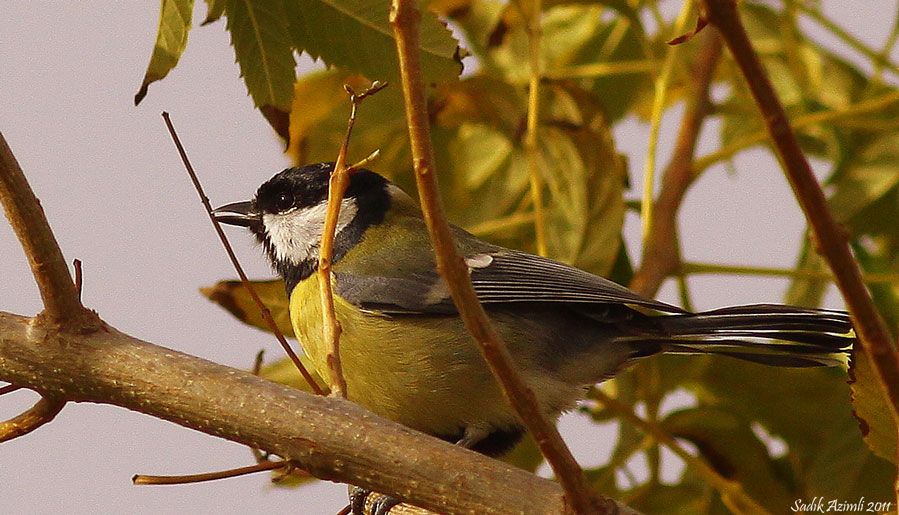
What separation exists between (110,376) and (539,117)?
1.40m

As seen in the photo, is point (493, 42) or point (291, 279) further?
point (493, 42)

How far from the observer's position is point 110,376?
1505 mm

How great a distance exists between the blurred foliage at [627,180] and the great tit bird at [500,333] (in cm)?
19

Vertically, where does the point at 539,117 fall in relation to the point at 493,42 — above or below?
below

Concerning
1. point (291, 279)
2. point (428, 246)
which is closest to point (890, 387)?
point (428, 246)

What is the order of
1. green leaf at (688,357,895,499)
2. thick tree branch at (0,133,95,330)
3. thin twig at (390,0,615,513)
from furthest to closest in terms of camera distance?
green leaf at (688,357,895,499)
thick tree branch at (0,133,95,330)
thin twig at (390,0,615,513)

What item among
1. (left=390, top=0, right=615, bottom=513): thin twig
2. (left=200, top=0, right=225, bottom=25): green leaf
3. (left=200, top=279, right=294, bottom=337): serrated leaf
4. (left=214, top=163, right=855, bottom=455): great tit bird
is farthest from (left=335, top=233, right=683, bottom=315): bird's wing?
(left=390, top=0, right=615, bottom=513): thin twig

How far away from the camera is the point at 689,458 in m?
2.25

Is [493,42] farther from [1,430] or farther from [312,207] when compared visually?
[1,430]

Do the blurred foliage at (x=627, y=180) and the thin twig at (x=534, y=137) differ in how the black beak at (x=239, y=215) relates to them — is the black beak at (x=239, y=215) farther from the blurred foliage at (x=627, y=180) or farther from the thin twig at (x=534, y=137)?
the thin twig at (x=534, y=137)

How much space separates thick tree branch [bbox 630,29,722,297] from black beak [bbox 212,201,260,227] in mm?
855

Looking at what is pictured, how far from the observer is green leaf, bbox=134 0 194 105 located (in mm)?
1566

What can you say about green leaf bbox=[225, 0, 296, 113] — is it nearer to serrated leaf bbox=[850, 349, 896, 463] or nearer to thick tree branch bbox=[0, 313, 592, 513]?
thick tree branch bbox=[0, 313, 592, 513]

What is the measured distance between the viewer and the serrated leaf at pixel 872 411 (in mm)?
1308
